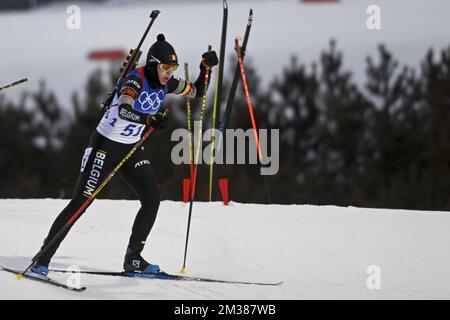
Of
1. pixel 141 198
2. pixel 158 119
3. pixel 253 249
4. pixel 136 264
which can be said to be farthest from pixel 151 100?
pixel 253 249

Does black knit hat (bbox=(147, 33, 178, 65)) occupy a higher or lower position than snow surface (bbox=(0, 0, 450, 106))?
lower

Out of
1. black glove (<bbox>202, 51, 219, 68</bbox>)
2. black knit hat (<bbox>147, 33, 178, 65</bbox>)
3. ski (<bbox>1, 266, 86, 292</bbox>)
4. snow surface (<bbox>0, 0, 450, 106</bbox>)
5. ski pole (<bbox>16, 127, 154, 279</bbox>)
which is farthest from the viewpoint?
snow surface (<bbox>0, 0, 450, 106</bbox>)

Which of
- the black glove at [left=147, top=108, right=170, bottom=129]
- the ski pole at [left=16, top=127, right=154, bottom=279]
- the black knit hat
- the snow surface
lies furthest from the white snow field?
the snow surface

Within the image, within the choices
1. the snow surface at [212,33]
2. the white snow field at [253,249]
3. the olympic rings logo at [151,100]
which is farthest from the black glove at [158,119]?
the snow surface at [212,33]

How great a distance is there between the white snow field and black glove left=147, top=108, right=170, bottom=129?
0.94m

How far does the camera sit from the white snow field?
5.28m

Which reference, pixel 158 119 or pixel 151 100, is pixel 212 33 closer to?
pixel 151 100

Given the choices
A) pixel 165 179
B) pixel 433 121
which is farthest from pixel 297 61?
pixel 165 179

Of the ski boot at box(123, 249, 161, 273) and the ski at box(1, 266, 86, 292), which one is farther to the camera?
the ski boot at box(123, 249, 161, 273)

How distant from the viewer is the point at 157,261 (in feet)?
20.1

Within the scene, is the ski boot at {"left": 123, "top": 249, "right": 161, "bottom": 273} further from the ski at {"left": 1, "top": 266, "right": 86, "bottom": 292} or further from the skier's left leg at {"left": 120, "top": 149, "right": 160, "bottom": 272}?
the ski at {"left": 1, "top": 266, "right": 86, "bottom": 292}

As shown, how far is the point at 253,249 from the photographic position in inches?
256

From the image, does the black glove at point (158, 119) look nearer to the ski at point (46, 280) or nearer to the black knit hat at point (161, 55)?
the black knit hat at point (161, 55)

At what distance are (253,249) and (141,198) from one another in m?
1.42
